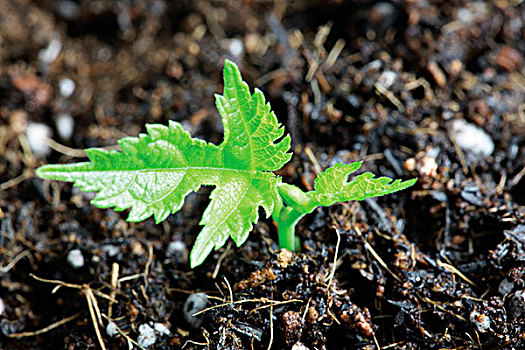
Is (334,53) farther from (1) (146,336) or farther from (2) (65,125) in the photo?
(1) (146,336)

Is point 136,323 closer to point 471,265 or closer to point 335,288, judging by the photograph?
point 335,288

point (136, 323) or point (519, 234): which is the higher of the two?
point (519, 234)

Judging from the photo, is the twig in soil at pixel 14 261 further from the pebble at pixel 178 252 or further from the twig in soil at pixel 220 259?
the twig in soil at pixel 220 259

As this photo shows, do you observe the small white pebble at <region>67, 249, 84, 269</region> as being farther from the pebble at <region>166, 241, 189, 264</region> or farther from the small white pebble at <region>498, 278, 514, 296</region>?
the small white pebble at <region>498, 278, 514, 296</region>

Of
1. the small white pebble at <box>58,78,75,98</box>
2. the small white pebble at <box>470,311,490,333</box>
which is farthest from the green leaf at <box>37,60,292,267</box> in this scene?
the small white pebble at <box>58,78,75,98</box>

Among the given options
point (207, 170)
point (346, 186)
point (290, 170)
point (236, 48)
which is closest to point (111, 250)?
point (207, 170)

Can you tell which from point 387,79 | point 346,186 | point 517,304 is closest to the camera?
point 346,186

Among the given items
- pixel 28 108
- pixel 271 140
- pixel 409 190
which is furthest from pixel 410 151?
pixel 28 108
